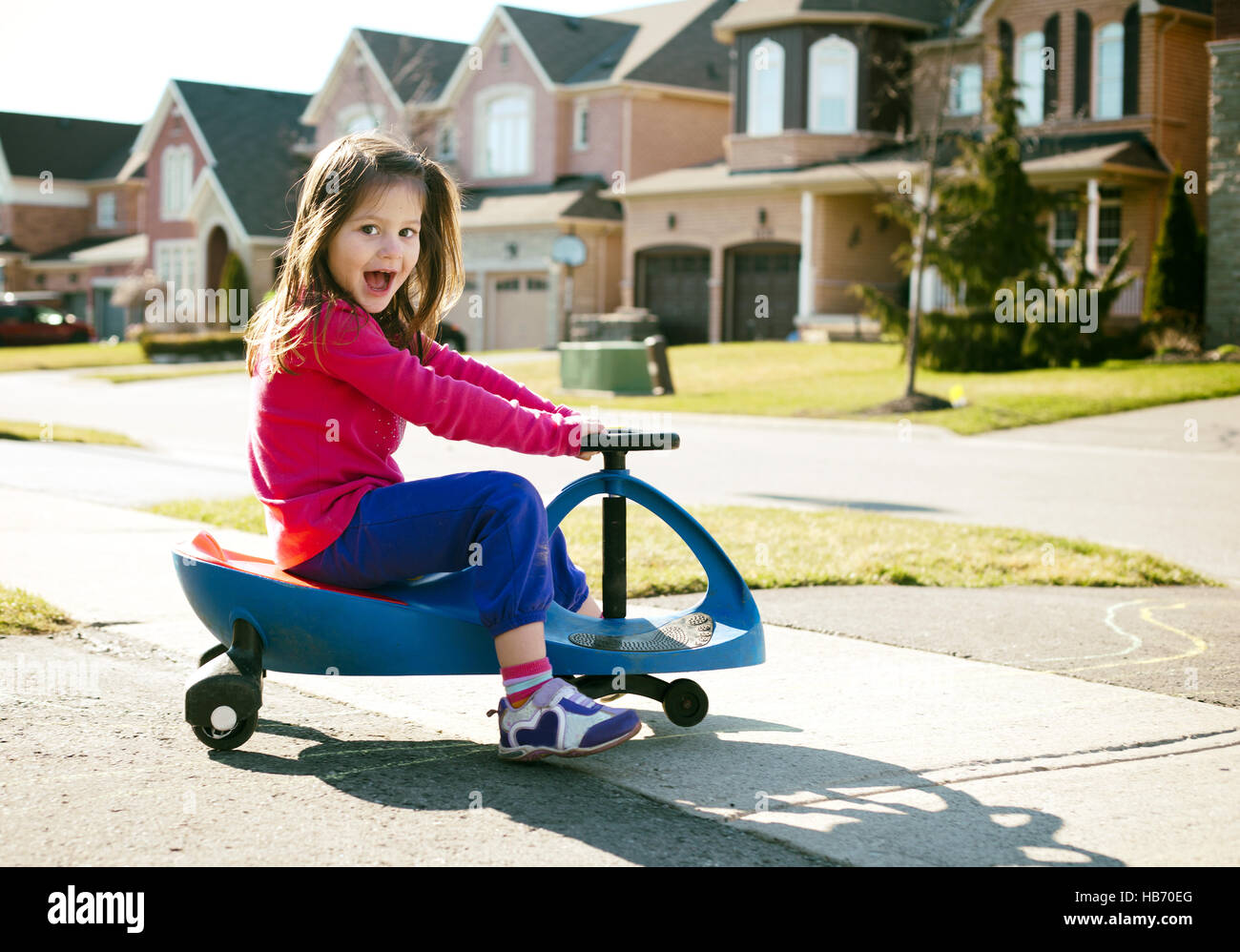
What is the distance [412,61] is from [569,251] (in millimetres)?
10268

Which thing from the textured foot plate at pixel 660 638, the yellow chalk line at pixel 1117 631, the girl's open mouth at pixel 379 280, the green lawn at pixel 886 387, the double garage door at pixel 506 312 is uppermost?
the double garage door at pixel 506 312

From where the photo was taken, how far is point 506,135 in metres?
39.9

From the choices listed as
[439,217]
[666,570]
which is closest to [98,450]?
[666,570]

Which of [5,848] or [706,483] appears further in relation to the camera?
[706,483]

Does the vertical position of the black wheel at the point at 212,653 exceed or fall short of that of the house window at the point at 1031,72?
it falls short

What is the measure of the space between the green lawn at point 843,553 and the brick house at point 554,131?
28.3m

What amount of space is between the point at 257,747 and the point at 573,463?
339 inches

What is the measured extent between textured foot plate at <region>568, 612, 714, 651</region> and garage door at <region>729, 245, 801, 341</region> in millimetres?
28972

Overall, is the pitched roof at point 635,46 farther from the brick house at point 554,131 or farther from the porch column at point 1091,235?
the porch column at point 1091,235

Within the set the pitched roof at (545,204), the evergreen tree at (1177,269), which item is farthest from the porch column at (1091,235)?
the pitched roof at (545,204)

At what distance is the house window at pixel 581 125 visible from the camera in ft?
126

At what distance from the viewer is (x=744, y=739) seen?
3959 millimetres
